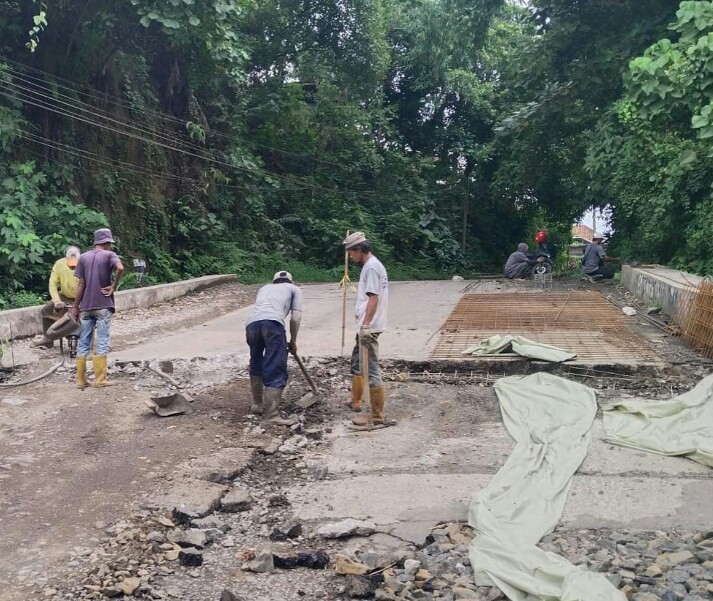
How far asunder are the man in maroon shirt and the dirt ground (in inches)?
10.7

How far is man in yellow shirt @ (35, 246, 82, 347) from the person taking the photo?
29.9ft

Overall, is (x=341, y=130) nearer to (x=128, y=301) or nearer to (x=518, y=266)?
(x=518, y=266)

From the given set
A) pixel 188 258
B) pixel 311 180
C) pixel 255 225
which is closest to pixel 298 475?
pixel 188 258

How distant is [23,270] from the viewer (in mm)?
12344

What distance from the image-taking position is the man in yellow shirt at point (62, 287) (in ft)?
29.9

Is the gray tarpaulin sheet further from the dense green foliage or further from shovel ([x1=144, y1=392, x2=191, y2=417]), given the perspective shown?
the dense green foliage

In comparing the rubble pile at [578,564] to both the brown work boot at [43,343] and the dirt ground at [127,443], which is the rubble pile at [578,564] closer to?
the dirt ground at [127,443]

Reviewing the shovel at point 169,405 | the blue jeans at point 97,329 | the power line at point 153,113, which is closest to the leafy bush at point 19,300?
the power line at point 153,113

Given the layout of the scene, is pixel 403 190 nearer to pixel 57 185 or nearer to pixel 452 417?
pixel 57 185

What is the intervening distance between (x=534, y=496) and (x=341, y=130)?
859 inches

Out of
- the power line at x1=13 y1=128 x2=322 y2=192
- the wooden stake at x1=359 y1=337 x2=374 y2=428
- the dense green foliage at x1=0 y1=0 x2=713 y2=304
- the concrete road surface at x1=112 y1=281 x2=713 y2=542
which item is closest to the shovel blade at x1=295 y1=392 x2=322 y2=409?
the concrete road surface at x1=112 y1=281 x2=713 y2=542

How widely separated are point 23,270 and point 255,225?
10959 mm

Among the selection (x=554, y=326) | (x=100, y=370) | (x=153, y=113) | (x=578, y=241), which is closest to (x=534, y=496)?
(x=100, y=370)

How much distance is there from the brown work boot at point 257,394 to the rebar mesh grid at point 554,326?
247cm
